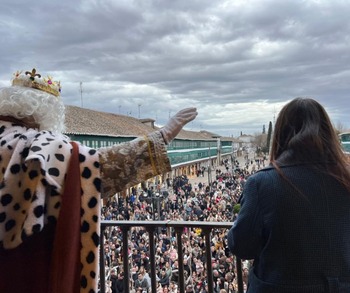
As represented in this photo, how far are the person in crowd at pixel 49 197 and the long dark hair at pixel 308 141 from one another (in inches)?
20.0

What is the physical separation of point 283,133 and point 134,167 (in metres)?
0.57

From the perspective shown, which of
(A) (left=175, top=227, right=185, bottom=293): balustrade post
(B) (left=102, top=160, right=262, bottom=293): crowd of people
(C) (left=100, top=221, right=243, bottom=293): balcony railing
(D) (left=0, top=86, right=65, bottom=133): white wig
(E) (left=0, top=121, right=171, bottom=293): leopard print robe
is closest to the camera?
(E) (left=0, top=121, right=171, bottom=293): leopard print robe

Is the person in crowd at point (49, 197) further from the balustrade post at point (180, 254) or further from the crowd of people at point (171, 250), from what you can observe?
the crowd of people at point (171, 250)

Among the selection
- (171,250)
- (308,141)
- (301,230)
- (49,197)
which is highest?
(308,141)

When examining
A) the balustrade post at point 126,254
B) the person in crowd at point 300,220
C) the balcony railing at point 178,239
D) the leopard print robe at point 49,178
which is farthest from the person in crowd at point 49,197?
the balustrade post at point 126,254

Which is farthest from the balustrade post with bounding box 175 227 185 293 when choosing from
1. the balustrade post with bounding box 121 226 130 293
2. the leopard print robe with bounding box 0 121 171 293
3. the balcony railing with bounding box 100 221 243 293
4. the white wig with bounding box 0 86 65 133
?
the white wig with bounding box 0 86 65 133

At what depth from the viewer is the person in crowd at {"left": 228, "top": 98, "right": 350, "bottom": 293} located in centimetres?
132

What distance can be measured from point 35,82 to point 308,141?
1046mm

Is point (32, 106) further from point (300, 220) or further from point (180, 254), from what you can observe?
point (180, 254)

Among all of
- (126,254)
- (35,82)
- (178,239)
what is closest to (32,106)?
(35,82)

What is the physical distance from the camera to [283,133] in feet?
4.83

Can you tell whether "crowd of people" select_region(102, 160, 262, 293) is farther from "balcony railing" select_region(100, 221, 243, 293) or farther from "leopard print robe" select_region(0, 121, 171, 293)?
"leopard print robe" select_region(0, 121, 171, 293)

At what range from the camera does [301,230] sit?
4.35 feet

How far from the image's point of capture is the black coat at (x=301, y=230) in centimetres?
132
